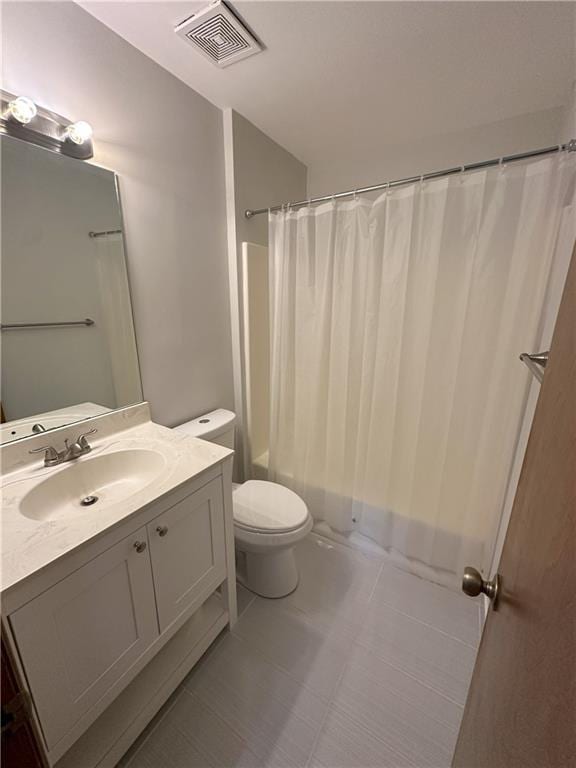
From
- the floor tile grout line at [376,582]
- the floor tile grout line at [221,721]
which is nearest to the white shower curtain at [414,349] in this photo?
the floor tile grout line at [376,582]

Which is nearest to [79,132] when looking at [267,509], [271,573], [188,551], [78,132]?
[78,132]

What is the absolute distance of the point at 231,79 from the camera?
53.8 inches

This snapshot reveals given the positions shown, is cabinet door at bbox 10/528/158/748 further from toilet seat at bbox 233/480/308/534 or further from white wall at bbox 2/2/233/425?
white wall at bbox 2/2/233/425

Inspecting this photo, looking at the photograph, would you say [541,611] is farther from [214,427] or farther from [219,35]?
[219,35]

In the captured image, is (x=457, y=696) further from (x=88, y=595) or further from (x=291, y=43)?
(x=291, y=43)

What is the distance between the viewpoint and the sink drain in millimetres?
1093

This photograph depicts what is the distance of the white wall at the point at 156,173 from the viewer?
1.01 m

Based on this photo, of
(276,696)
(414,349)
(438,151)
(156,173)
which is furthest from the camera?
(438,151)

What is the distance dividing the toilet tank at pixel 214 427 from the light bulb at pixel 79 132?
117cm

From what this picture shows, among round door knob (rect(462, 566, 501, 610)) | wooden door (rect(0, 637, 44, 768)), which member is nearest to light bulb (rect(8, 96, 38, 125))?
wooden door (rect(0, 637, 44, 768))

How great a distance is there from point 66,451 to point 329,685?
1.31m

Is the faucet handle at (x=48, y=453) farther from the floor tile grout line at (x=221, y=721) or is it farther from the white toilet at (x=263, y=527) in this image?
the floor tile grout line at (x=221, y=721)

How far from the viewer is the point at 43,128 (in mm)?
1007

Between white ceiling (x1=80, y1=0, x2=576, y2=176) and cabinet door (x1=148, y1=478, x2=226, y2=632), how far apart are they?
1.64 metres
